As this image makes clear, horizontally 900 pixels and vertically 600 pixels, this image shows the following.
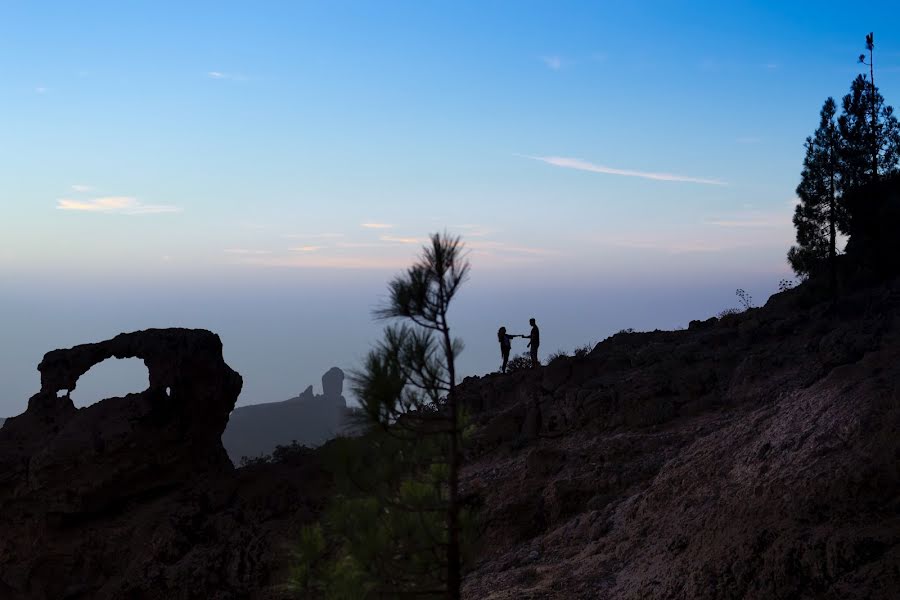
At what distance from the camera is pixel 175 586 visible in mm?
14547

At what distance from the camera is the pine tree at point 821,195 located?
2464 centimetres

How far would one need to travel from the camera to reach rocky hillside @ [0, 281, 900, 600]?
27.8 ft

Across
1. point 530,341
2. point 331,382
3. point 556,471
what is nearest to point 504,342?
point 530,341

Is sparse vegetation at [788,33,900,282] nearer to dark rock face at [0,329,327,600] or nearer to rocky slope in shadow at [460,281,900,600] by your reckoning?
rocky slope in shadow at [460,281,900,600]

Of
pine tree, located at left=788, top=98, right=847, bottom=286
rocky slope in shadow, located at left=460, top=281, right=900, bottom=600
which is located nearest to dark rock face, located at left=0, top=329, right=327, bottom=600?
rocky slope in shadow, located at left=460, top=281, right=900, bottom=600

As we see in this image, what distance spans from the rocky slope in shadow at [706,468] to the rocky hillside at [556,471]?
0.04m

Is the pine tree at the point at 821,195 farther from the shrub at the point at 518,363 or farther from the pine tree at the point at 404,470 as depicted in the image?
the pine tree at the point at 404,470

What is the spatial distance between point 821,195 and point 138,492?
74.3 feet

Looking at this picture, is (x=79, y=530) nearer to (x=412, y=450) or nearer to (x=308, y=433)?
(x=412, y=450)

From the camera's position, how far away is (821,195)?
2484cm

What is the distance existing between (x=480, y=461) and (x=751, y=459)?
8358 millimetres

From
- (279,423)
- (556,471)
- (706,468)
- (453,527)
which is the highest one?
(453,527)

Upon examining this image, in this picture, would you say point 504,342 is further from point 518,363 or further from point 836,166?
point 836,166

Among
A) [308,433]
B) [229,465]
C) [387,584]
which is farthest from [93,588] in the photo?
[308,433]
